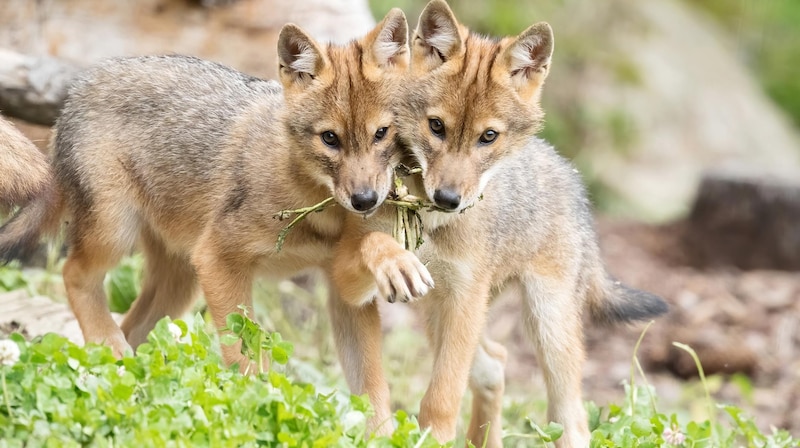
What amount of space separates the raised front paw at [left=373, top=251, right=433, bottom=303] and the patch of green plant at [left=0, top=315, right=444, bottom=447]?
562mm

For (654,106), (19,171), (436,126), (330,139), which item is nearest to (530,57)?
(436,126)

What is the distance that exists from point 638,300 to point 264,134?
2.61 meters

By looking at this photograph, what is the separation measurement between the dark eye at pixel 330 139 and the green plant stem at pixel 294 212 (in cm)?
28

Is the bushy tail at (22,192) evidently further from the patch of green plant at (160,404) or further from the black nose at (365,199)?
the black nose at (365,199)

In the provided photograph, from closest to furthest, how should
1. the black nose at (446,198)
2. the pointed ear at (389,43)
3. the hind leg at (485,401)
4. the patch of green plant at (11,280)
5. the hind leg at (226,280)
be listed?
the black nose at (446,198) < the pointed ear at (389,43) < the hind leg at (226,280) < the hind leg at (485,401) < the patch of green plant at (11,280)

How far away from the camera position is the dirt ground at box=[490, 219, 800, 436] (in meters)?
9.39

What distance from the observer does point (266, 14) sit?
9.69 m

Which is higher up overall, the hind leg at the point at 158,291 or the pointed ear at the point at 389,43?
the pointed ear at the point at 389,43

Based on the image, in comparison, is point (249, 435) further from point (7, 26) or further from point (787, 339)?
point (787, 339)

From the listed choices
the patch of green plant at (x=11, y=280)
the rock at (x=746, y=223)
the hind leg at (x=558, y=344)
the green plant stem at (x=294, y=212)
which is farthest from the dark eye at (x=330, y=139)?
the rock at (x=746, y=223)

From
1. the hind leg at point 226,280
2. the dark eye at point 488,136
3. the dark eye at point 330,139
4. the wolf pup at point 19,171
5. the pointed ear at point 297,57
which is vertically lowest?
the hind leg at point 226,280

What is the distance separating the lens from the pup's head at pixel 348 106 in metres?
5.26

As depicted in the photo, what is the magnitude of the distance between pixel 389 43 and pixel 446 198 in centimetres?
103

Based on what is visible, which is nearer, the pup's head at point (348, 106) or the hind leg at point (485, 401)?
the pup's head at point (348, 106)
